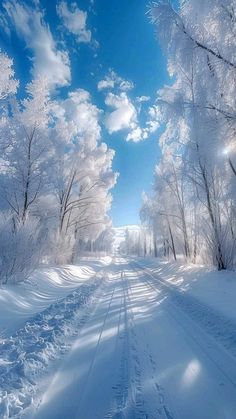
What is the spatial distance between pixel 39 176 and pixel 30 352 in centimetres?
1200

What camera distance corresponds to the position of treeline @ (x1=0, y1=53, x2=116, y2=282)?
30.5 ft

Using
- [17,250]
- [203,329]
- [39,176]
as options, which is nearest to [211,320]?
[203,329]

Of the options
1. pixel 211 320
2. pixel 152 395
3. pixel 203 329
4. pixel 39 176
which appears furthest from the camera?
pixel 39 176

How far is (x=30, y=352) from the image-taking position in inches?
150

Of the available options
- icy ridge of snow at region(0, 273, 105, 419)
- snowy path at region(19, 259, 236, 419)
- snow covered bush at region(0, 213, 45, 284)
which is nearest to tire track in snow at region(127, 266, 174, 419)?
snowy path at region(19, 259, 236, 419)

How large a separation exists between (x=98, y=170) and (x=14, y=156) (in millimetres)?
8283

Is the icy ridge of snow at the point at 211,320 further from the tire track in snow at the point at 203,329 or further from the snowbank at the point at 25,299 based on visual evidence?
the snowbank at the point at 25,299

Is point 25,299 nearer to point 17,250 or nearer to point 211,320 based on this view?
point 17,250

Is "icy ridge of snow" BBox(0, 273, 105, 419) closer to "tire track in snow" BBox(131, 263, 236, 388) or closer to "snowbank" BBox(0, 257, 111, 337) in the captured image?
Result: "snowbank" BBox(0, 257, 111, 337)

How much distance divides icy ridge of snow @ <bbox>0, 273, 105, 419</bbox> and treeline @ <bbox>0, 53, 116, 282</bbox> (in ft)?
11.7

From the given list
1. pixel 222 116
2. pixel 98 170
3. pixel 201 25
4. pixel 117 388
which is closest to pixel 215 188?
pixel 222 116

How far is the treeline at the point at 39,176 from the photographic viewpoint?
366 inches

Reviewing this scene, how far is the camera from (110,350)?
406 cm

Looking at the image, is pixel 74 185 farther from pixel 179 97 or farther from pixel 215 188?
pixel 179 97
